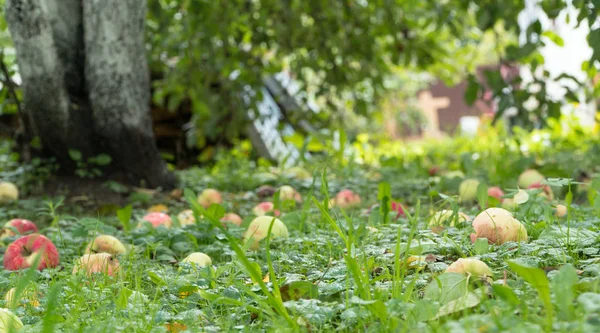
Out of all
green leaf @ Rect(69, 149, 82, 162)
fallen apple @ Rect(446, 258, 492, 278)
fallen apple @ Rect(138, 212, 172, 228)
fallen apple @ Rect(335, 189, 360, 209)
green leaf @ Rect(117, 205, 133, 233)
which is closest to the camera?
fallen apple @ Rect(446, 258, 492, 278)

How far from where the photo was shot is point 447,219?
2.25 metres

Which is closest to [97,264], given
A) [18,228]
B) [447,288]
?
[18,228]

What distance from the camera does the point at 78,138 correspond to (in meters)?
3.74

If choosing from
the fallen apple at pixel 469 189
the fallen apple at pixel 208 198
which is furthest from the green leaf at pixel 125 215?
the fallen apple at pixel 469 189

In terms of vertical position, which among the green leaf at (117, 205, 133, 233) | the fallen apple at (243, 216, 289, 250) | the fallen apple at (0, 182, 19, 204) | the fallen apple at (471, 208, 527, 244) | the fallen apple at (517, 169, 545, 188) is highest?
the fallen apple at (0, 182, 19, 204)

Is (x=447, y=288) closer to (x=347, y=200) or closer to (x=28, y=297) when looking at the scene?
(x=28, y=297)

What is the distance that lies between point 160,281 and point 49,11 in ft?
7.67

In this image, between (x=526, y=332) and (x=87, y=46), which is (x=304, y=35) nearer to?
(x=87, y=46)

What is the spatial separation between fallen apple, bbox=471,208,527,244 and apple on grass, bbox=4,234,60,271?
1270 millimetres

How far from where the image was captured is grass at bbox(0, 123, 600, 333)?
4.09ft

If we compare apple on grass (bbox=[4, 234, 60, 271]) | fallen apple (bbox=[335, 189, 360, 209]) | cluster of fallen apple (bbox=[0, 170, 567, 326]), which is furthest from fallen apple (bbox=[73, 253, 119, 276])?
fallen apple (bbox=[335, 189, 360, 209])

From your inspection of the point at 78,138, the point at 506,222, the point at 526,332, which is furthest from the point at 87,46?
the point at 526,332

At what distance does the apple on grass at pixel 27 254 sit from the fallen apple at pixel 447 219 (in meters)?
1.21

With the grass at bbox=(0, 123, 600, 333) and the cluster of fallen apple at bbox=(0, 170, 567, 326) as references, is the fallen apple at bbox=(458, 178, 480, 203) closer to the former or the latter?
the cluster of fallen apple at bbox=(0, 170, 567, 326)
